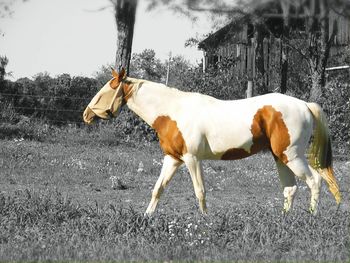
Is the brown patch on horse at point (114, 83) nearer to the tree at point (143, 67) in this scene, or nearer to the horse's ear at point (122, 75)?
the horse's ear at point (122, 75)

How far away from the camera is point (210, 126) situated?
8.23m

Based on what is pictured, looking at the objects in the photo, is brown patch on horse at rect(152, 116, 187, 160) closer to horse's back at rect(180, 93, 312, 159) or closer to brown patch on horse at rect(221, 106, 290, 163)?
horse's back at rect(180, 93, 312, 159)

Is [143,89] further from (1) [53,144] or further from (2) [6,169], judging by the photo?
(1) [53,144]

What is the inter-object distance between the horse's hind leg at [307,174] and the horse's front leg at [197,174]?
94 cm

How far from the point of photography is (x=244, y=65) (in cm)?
2644

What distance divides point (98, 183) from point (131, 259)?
20.7 ft

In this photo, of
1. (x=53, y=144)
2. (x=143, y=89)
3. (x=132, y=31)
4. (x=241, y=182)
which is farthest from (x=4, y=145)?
(x=143, y=89)

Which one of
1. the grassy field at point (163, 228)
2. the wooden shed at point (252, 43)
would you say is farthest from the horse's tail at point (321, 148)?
the wooden shed at point (252, 43)

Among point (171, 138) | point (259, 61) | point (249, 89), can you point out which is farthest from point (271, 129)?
point (259, 61)

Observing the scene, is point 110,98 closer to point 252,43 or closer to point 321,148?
point 321,148

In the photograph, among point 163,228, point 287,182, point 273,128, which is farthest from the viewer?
point 287,182

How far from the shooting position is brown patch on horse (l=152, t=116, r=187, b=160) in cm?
821

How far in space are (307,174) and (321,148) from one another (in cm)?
44

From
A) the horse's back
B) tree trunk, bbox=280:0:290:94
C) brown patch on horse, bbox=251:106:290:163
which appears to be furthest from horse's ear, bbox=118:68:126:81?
tree trunk, bbox=280:0:290:94
